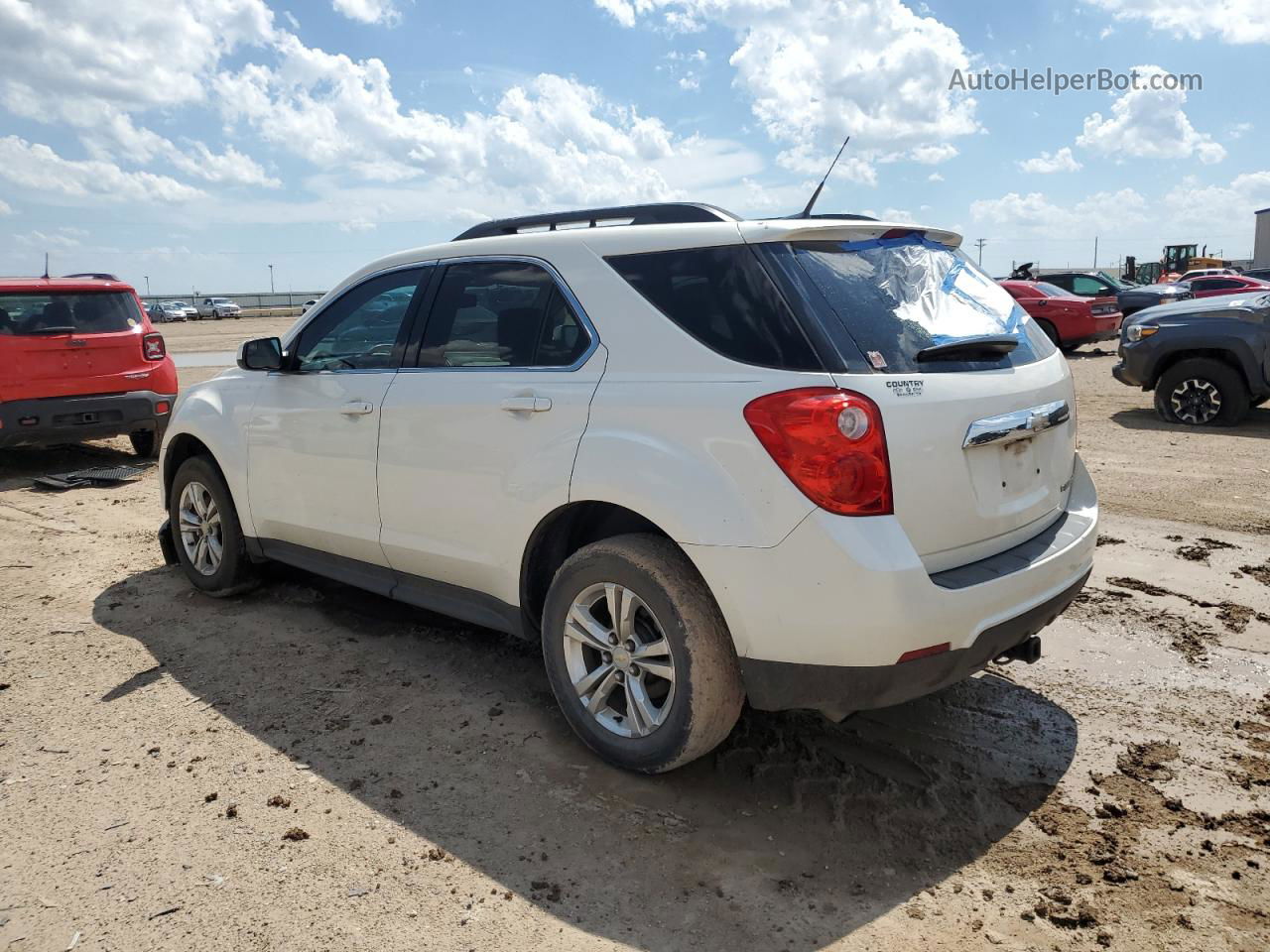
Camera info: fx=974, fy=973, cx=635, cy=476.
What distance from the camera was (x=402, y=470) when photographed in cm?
393

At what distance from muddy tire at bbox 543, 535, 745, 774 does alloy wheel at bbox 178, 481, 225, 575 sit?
260 cm

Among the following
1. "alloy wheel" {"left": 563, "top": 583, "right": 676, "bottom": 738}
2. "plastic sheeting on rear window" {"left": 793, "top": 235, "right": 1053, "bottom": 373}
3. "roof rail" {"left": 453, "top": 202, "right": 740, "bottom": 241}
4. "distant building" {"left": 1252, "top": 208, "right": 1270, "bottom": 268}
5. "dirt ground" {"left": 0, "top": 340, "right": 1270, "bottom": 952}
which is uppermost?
"distant building" {"left": 1252, "top": 208, "right": 1270, "bottom": 268}

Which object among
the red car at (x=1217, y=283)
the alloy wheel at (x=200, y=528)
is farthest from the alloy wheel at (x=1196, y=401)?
the red car at (x=1217, y=283)

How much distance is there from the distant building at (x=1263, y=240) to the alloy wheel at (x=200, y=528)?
72.6 meters

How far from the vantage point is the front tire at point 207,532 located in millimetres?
5062

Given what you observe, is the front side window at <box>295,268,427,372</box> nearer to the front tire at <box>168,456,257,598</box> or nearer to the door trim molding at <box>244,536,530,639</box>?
the door trim molding at <box>244,536,530,639</box>

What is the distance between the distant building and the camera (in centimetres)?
6304

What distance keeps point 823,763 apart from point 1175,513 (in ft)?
14.3

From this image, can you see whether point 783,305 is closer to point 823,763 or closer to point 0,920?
point 823,763

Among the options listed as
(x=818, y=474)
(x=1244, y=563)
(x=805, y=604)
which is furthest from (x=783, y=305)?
(x=1244, y=563)

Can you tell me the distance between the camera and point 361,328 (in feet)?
14.4

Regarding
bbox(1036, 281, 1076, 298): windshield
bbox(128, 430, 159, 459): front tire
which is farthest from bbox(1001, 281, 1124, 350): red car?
bbox(128, 430, 159, 459): front tire

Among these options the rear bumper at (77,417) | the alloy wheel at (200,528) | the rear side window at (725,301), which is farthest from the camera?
the rear bumper at (77,417)

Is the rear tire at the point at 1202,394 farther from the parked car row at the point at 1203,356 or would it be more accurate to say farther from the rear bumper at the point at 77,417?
the rear bumper at the point at 77,417
